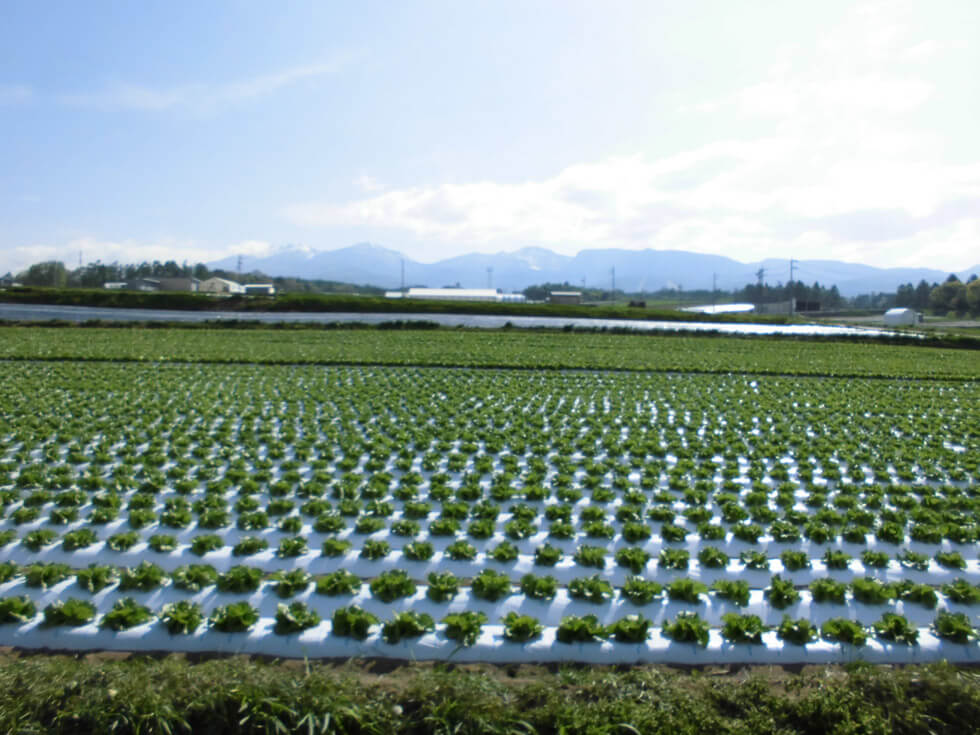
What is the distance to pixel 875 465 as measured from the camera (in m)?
9.25

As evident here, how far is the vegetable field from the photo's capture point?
4.61m

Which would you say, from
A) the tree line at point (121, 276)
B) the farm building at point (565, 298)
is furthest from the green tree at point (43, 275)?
the farm building at point (565, 298)

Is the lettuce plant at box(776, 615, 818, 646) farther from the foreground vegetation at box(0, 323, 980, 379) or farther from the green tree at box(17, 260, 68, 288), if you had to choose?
the green tree at box(17, 260, 68, 288)

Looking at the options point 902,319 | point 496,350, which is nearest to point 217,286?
point 496,350

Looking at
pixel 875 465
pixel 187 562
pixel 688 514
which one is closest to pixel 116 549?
pixel 187 562

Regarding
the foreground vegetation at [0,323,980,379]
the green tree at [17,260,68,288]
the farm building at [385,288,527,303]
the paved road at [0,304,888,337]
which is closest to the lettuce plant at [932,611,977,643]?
the foreground vegetation at [0,323,980,379]

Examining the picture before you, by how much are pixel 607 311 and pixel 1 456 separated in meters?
43.1

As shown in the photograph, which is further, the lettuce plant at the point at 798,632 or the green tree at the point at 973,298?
the green tree at the point at 973,298

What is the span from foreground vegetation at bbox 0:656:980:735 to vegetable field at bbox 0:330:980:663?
52cm

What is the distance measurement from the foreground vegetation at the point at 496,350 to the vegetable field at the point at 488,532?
23.9 feet

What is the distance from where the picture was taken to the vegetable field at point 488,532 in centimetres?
461

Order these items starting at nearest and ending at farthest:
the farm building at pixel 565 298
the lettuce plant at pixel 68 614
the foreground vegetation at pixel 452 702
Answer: the foreground vegetation at pixel 452 702
the lettuce plant at pixel 68 614
the farm building at pixel 565 298

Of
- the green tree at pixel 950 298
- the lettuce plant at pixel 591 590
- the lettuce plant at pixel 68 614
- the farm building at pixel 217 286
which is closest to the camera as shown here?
the lettuce plant at pixel 68 614

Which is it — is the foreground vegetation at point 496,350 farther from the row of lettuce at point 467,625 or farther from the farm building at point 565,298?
the farm building at point 565,298
